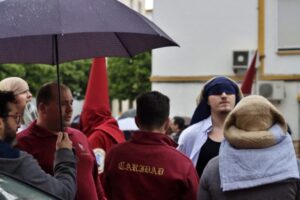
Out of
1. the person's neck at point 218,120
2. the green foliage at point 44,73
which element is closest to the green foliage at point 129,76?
the green foliage at point 44,73

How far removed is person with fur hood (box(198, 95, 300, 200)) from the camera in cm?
334

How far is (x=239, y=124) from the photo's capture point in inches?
137

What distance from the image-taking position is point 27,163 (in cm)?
337

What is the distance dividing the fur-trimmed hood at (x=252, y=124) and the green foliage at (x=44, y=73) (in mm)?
26402

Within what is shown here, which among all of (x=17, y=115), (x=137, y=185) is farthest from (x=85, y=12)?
(x=137, y=185)

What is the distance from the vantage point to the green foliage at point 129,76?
3027cm

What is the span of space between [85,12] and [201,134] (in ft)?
4.46

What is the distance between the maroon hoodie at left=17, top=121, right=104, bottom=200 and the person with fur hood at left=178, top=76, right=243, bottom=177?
2.47ft

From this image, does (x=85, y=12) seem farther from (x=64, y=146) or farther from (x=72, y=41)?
(x=72, y=41)

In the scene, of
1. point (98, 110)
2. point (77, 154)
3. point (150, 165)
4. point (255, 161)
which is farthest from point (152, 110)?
point (98, 110)

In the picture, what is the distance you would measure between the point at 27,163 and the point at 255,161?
1.18 meters

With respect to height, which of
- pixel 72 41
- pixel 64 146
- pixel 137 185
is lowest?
pixel 137 185

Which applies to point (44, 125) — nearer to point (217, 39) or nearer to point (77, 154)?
point (77, 154)

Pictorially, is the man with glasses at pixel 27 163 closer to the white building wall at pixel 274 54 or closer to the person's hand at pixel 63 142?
the person's hand at pixel 63 142
